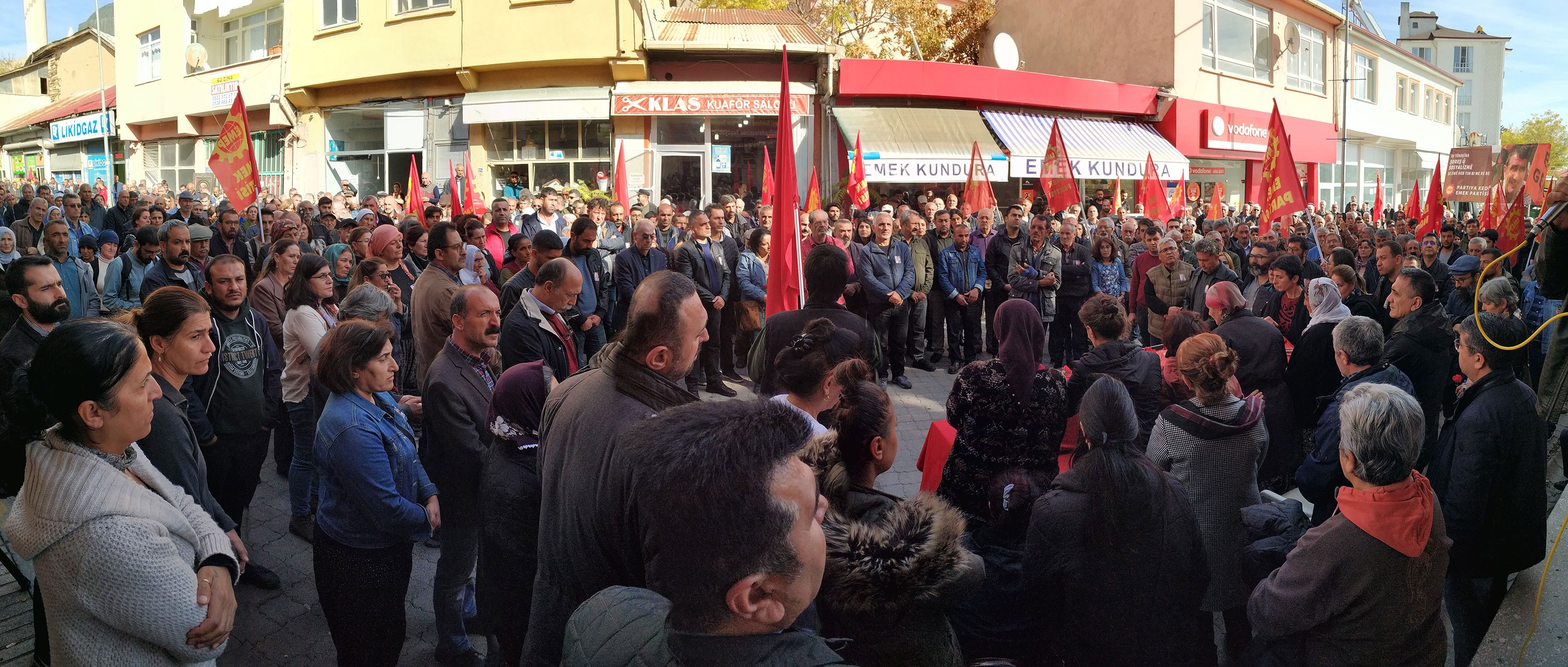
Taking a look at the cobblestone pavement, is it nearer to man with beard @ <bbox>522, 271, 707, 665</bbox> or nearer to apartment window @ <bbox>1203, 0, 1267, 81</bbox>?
man with beard @ <bbox>522, 271, 707, 665</bbox>

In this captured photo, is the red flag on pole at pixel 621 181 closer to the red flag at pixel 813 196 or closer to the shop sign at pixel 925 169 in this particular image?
the red flag at pixel 813 196

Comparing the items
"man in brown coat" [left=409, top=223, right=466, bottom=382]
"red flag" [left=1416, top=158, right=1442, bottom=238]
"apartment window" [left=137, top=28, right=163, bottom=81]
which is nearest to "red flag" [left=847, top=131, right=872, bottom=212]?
"man in brown coat" [left=409, top=223, right=466, bottom=382]

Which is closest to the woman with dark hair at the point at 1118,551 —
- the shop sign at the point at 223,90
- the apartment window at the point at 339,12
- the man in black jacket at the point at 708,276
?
the man in black jacket at the point at 708,276

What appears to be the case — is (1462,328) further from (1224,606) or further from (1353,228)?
(1353,228)

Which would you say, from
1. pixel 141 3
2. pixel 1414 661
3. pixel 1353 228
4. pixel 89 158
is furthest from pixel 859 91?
pixel 89 158

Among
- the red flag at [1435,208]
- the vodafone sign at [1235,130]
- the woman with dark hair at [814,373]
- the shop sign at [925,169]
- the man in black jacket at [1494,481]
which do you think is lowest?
the man in black jacket at [1494,481]

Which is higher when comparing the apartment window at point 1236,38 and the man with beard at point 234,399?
the apartment window at point 1236,38

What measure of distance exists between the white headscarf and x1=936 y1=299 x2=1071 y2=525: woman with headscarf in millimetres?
2817

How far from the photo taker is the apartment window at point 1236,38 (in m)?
26.6

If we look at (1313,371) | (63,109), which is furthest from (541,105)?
(63,109)

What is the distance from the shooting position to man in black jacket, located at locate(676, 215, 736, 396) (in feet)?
29.6

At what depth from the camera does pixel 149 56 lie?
29.0 meters

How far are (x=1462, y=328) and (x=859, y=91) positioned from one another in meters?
16.4

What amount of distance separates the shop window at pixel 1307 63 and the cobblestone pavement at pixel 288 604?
3009 centimetres
